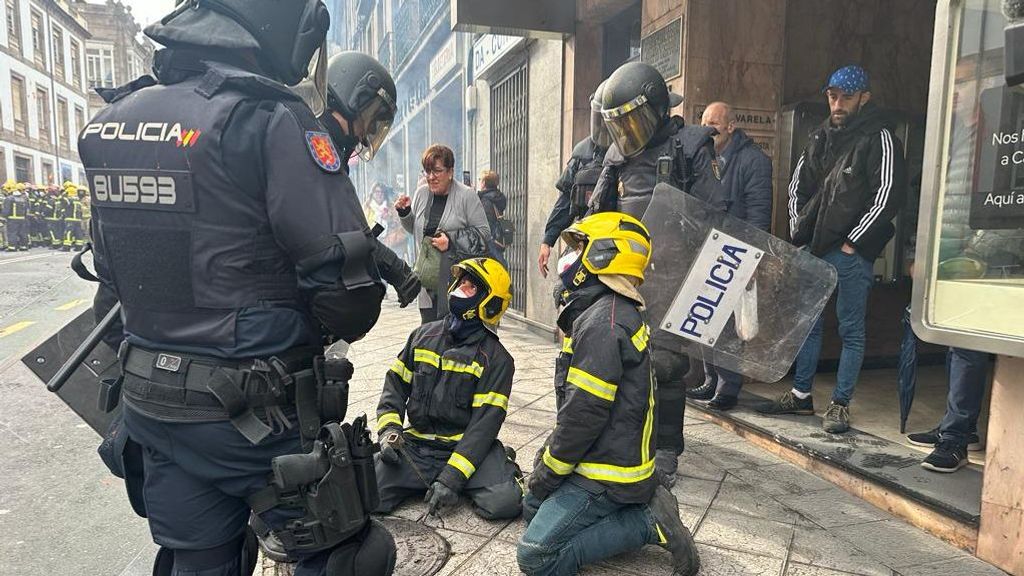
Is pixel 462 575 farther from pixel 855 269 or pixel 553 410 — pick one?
pixel 855 269

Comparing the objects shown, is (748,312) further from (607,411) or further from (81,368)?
(81,368)

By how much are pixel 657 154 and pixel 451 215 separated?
1.58 metres

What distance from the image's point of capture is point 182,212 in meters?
1.53

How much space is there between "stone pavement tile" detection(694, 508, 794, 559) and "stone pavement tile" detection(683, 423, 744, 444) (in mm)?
978

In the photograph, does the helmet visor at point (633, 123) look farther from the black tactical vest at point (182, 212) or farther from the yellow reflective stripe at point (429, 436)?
the black tactical vest at point (182, 212)

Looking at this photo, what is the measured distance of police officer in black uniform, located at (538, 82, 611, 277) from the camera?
3.96m

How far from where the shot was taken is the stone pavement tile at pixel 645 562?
2455 millimetres

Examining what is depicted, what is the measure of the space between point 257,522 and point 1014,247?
292 cm

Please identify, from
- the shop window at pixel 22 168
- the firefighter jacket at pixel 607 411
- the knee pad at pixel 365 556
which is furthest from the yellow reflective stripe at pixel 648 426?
the shop window at pixel 22 168

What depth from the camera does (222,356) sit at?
61.9 inches

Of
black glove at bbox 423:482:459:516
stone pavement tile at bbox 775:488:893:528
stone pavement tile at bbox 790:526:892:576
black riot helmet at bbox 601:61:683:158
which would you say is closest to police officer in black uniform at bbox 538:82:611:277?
black riot helmet at bbox 601:61:683:158

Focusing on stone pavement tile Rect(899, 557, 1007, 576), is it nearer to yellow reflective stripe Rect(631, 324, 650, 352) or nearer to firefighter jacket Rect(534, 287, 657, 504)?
firefighter jacket Rect(534, 287, 657, 504)

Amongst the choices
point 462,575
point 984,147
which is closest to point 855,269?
point 984,147

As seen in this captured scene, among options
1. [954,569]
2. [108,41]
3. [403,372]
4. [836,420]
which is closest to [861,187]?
[836,420]
